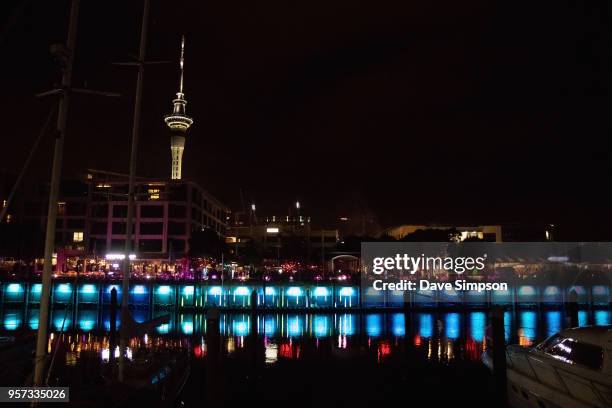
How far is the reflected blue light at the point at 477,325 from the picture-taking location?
3676 centimetres

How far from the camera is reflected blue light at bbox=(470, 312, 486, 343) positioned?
3676 centimetres

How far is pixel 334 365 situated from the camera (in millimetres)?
26922

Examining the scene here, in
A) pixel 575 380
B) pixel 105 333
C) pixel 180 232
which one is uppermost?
pixel 180 232

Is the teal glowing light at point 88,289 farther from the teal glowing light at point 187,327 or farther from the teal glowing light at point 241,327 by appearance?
the teal glowing light at point 241,327

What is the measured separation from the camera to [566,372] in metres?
14.6

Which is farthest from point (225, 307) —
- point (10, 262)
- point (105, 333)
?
point (10, 262)

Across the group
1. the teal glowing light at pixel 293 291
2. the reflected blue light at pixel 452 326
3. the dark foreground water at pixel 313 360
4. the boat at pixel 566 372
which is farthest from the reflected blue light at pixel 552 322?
the teal glowing light at pixel 293 291

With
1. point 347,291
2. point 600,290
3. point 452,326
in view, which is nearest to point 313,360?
point 452,326

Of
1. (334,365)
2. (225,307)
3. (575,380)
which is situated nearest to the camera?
(575,380)

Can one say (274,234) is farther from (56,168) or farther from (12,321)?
(56,168)

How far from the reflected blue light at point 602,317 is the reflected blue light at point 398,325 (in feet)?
62.2

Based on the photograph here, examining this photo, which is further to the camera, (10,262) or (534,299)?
(10,262)

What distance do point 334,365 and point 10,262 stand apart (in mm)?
88488

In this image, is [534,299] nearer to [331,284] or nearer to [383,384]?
[331,284]
